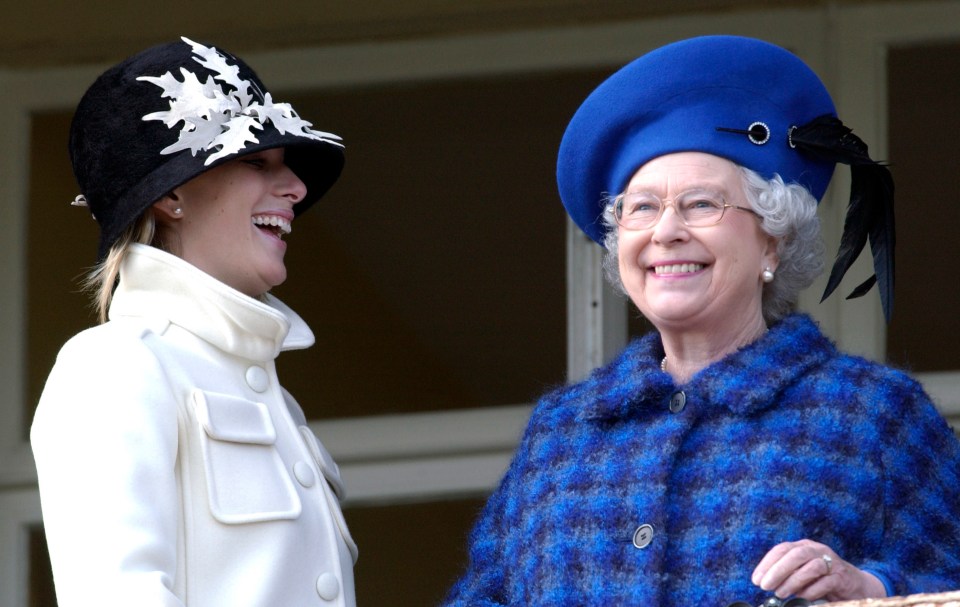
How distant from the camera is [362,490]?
5645 mm

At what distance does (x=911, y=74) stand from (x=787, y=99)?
6.56 feet

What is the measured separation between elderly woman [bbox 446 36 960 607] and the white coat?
0.42 m

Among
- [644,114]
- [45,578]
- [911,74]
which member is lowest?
[45,578]

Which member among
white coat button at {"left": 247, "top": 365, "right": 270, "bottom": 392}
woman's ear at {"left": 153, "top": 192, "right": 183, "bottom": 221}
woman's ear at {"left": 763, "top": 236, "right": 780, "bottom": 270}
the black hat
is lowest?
white coat button at {"left": 247, "top": 365, "right": 270, "bottom": 392}

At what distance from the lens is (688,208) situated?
11.8 feet

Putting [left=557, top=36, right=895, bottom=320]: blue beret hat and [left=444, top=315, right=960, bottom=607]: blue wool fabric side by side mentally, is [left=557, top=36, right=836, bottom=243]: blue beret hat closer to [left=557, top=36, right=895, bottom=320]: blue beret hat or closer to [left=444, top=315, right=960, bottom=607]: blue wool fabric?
[left=557, top=36, right=895, bottom=320]: blue beret hat

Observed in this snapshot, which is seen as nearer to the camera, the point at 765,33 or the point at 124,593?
the point at 124,593

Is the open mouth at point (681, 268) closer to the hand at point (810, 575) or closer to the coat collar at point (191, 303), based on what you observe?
the hand at point (810, 575)

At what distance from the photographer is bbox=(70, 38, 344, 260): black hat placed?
3.58 meters

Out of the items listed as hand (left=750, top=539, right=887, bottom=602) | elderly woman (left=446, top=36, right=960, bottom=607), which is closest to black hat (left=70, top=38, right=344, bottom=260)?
elderly woman (left=446, top=36, right=960, bottom=607)

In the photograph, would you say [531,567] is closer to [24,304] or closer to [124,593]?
[124,593]

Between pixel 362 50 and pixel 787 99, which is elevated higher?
pixel 362 50

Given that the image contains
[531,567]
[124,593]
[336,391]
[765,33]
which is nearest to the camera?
[124,593]

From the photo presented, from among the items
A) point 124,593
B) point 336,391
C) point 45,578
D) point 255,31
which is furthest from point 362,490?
point 124,593
